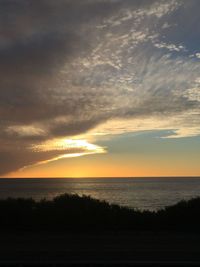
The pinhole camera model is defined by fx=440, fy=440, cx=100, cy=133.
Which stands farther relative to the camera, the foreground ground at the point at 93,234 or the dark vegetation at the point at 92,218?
the dark vegetation at the point at 92,218

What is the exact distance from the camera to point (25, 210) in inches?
663

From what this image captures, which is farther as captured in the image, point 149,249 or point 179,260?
point 149,249

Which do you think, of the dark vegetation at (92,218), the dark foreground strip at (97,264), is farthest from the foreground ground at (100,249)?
the dark vegetation at (92,218)

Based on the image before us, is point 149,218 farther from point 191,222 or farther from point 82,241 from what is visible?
point 82,241

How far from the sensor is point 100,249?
36.7 feet

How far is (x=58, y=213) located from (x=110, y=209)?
233 centimetres

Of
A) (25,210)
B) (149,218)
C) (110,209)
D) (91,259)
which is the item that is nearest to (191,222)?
(149,218)

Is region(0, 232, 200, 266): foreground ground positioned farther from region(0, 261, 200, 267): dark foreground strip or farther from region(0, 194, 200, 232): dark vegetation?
region(0, 194, 200, 232): dark vegetation

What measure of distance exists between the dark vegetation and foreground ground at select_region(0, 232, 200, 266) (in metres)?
1.54

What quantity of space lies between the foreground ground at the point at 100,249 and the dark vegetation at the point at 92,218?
154 centimetres

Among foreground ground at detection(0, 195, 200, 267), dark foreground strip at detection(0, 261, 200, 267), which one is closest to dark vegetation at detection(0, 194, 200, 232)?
foreground ground at detection(0, 195, 200, 267)

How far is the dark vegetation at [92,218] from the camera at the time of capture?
51.3 ft

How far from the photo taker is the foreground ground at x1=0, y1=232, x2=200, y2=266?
935 centimetres

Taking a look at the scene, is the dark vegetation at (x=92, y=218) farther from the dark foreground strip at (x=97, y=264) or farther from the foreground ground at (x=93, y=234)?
the dark foreground strip at (x=97, y=264)
